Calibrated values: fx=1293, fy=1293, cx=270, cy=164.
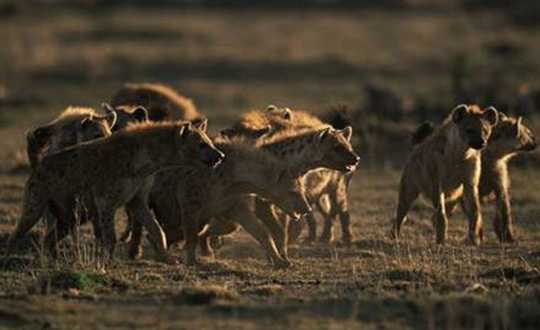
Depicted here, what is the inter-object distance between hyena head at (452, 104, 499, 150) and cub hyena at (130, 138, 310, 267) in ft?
5.41

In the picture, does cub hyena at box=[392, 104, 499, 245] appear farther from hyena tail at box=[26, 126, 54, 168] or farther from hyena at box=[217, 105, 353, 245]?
hyena tail at box=[26, 126, 54, 168]

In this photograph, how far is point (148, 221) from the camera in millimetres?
9086

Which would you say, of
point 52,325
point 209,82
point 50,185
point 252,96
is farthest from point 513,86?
point 52,325

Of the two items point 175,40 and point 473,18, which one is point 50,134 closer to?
point 175,40

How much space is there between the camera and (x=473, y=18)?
37.5 metres

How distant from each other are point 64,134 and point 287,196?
198 centimetres

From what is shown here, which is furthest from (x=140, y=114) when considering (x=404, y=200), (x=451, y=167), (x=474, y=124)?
(x=474, y=124)

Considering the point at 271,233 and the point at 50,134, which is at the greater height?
the point at 50,134

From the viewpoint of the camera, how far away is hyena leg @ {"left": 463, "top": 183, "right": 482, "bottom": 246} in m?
10.4

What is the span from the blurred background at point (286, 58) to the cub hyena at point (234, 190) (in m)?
3.71

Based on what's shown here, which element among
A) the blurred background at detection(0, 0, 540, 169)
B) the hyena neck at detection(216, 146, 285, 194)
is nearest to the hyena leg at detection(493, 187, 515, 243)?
the hyena neck at detection(216, 146, 285, 194)

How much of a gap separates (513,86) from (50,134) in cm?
1251

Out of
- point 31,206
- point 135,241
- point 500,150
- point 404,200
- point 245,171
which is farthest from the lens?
point 500,150

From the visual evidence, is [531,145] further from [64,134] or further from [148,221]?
[64,134]
